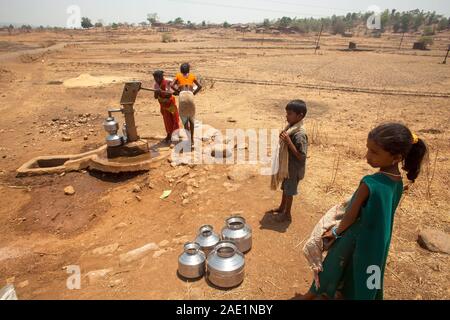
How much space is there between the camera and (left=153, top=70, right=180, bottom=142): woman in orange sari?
18.0ft

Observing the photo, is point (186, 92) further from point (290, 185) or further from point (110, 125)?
point (290, 185)

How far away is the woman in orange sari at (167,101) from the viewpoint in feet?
18.0

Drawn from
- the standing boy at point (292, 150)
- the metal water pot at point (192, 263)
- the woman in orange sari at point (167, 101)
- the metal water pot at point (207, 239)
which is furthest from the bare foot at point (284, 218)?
the woman in orange sari at point (167, 101)

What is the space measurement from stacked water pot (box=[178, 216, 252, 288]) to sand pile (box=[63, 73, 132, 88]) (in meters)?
11.1

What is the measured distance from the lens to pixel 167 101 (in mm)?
5715

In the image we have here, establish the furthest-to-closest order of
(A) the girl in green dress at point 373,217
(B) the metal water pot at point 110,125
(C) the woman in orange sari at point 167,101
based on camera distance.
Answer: (C) the woman in orange sari at point 167,101 → (B) the metal water pot at point 110,125 → (A) the girl in green dress at point 373,217

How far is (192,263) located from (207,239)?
35 cm

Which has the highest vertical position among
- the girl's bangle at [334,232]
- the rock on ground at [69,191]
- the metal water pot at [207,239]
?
the girl's bangle at [334,232]

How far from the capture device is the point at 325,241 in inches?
84.9

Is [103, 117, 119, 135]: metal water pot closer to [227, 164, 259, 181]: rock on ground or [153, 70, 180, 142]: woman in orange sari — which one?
[153, 70, 180, 142]: woman in orange sari

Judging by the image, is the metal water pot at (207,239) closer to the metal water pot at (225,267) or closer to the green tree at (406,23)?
the metal water pot at (225,267)

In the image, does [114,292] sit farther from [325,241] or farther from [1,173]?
[1,173]

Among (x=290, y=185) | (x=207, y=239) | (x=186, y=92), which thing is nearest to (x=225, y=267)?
(x=207, y=239)
